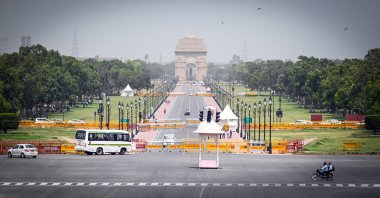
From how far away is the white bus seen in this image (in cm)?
7355

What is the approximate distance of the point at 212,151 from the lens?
3226 inches

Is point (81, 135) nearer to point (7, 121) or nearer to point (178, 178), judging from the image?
point (178, 178)

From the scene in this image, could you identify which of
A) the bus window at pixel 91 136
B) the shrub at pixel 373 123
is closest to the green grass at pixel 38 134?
the bus window at pixel 91 136

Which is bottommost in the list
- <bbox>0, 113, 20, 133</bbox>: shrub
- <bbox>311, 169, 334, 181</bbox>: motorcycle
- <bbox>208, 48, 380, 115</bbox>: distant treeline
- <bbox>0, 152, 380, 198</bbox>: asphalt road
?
<bbox>0, 152, 380, 198</bbox>: asphalt road

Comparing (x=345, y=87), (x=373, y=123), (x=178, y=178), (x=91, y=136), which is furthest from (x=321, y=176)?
(x=345, y=87)

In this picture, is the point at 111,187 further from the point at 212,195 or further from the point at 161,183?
the point at 212,195

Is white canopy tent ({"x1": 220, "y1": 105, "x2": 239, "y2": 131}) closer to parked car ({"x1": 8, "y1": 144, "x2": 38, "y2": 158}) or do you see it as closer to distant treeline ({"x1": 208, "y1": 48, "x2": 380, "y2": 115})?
distant treeline ({"x1": 208, "y1": 48, "x2": 380, "y2": 115})

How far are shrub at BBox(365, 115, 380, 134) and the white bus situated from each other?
36.6 m

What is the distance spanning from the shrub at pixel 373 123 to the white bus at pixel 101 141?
36.6 m

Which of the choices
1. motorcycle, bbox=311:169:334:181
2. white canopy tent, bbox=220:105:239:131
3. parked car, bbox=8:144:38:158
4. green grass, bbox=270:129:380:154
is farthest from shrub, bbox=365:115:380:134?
motorcycle, bbox=311:169:334:181

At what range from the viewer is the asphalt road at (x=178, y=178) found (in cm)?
4409

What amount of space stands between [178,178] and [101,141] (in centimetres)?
2409

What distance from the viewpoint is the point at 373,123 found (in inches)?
4060

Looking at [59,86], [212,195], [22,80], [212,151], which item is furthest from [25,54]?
[212,195]
